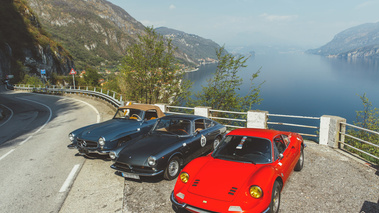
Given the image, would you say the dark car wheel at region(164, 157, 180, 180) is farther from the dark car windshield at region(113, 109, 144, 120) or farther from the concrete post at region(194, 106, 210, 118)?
the concrete post at region(194, 106, 210, 118)

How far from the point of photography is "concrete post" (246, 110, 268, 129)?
32.6ft

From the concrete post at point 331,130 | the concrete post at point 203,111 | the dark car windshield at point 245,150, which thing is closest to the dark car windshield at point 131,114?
the concrete post at point 203,111

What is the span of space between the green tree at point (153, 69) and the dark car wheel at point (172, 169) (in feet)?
36.6

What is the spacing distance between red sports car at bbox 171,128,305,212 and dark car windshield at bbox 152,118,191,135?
6.07 feet

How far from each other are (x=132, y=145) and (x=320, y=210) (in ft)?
15.0

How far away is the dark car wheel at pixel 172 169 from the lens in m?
5.49

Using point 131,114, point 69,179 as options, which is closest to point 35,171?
point 69,179

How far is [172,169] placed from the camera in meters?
5.71

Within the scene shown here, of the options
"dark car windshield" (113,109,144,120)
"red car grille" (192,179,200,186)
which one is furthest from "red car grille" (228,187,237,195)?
Answer: "dark car windshield" (113,109,144,120)

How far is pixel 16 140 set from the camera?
10.4m

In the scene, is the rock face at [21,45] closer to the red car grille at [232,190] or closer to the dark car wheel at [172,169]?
the dark car wheel at [172,169]

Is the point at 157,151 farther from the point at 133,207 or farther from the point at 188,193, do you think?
the point at 188,193

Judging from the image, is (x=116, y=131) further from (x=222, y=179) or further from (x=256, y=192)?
(x=256, y=192)

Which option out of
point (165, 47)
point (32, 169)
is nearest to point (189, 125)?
point (32, 169)
